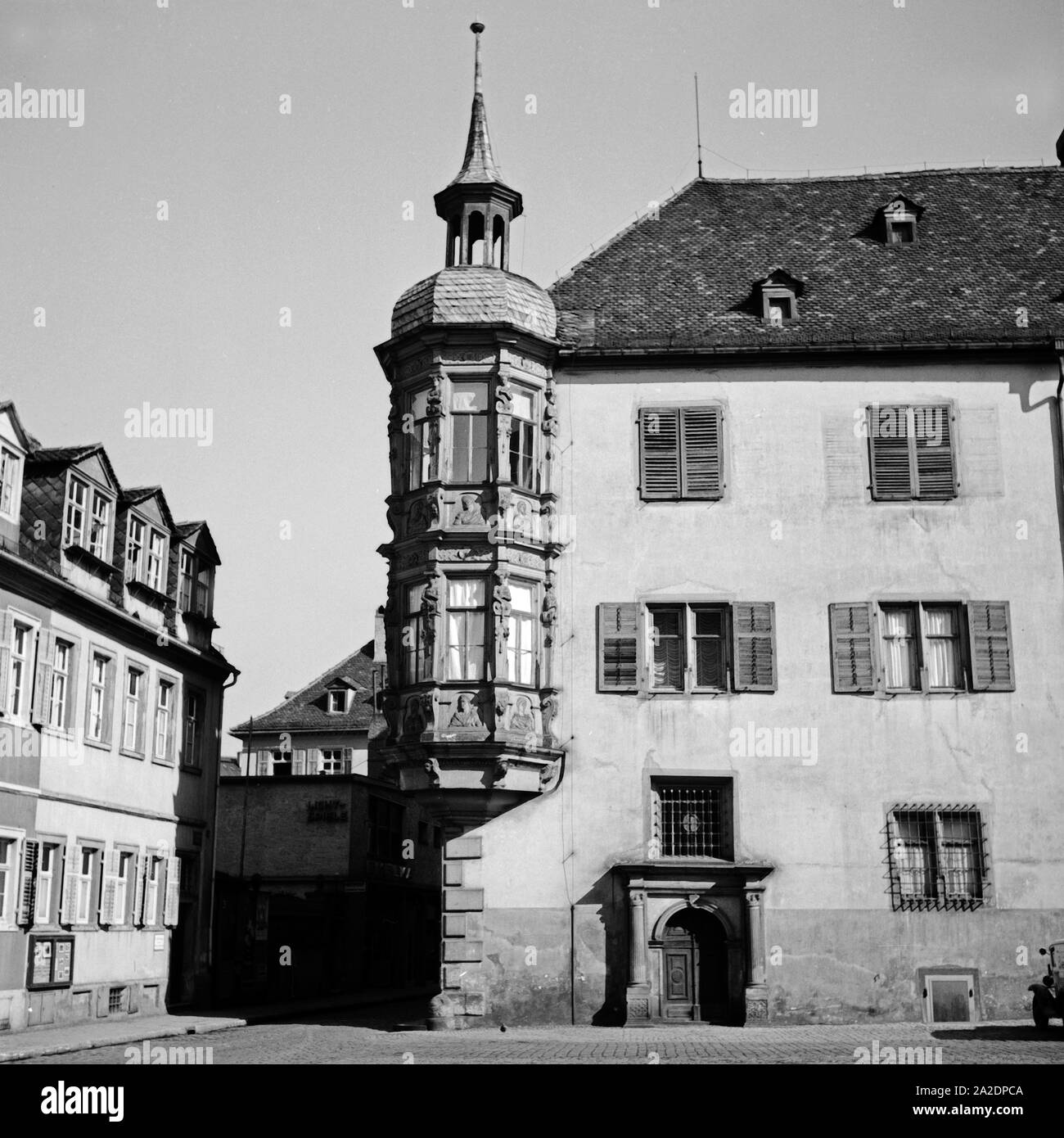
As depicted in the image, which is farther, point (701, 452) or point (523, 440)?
point (701, 452)

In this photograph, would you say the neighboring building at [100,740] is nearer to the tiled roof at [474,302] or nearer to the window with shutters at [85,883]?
the window with shutters at [85,883]

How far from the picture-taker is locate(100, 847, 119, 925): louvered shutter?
93.7 ft

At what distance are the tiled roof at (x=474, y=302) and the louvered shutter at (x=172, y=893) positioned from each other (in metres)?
12.4

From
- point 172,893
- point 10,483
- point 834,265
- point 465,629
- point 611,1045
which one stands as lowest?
point 611,1045

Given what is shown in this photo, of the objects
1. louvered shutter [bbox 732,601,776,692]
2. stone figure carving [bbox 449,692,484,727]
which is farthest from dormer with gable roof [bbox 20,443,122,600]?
louvered shutter [bbox 732,601,776,692]

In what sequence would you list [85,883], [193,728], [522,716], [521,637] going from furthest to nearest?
[193,728] < [85,883] < [521,637] < [522,716]

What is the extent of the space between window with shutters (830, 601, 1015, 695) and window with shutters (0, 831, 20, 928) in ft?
45.9

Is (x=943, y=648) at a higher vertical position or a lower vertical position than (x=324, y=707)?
lower

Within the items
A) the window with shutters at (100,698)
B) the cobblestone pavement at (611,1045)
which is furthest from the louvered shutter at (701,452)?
the window with shutters at (100,698)

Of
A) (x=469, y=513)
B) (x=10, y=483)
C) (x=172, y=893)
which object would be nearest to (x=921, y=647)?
(x=469, y=513)

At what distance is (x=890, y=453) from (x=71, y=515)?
1487cm

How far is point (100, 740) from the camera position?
29094mm

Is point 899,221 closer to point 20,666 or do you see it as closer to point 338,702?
point 20,666
